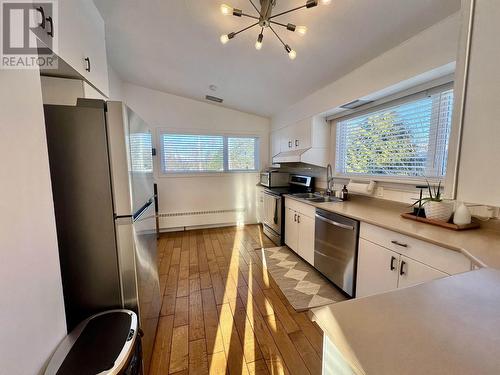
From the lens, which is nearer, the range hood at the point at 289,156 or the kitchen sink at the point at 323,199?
the kitchen sink at the point at 323,199

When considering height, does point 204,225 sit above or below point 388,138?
below

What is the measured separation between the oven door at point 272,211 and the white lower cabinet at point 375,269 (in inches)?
64.1

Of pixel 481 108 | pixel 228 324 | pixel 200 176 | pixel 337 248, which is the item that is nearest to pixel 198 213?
pixel 200 176

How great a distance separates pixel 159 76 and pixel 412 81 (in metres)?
→ 3.33

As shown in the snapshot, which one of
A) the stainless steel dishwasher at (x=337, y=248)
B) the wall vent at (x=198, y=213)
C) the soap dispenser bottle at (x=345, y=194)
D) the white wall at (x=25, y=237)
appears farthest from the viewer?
the wall vent at (x=198, y=213)

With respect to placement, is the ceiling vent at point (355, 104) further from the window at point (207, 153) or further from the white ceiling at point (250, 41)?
the window at point (207, 153)

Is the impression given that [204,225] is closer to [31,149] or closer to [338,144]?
[338,144]

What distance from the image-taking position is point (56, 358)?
869mm

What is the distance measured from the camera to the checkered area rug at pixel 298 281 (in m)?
2.14

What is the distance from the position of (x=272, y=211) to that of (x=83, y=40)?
3113 mm

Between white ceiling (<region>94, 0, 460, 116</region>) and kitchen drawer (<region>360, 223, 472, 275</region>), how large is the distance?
5.30 feet

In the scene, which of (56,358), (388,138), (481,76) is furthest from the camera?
(388,138)

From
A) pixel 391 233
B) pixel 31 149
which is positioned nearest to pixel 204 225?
pixel 391 233

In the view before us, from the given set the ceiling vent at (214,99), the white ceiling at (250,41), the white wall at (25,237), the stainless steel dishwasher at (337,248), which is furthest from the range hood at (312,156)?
the white wall at (25,237)
